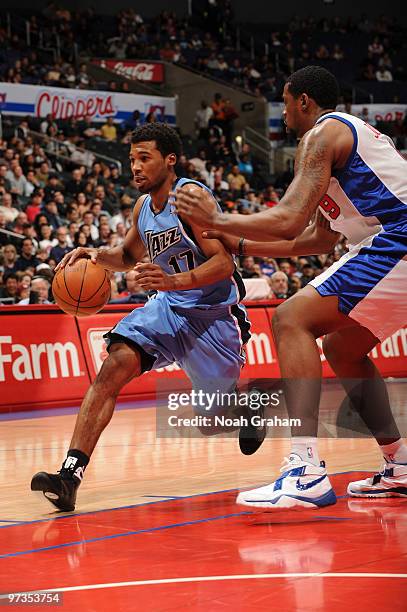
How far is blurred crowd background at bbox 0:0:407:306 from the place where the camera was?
50.7 ft

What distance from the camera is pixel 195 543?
4121 mm

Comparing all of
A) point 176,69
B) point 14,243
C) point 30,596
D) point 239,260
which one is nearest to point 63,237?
point 14,243

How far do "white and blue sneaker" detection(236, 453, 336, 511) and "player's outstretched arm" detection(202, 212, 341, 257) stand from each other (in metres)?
1.07

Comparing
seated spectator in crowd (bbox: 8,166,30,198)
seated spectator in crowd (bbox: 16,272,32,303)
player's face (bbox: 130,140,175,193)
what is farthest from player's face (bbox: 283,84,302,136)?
seated spectator in crowd (bbox: 8,166,30,198)

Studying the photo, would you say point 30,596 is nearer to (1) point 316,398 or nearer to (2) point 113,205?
(1) point 316,398

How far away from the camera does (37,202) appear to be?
16734 mm

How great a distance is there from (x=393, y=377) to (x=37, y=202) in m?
6.64

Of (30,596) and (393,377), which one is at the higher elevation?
(30,596)

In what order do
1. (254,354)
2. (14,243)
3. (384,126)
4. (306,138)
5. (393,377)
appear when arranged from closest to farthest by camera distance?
(306,138)
(254,354)
(393,377)
(14,243)
(384,126)

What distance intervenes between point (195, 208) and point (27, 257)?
1045 cm

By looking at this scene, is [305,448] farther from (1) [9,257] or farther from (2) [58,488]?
(1) [9,257]

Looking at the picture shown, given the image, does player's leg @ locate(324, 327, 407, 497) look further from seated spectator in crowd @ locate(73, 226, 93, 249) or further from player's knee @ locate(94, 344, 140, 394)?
seated spectator in crowd @ locate(73, 226, 93, 249)

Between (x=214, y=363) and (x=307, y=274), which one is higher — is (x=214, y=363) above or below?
above

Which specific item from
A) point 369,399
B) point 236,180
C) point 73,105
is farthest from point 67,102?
point 369,399
